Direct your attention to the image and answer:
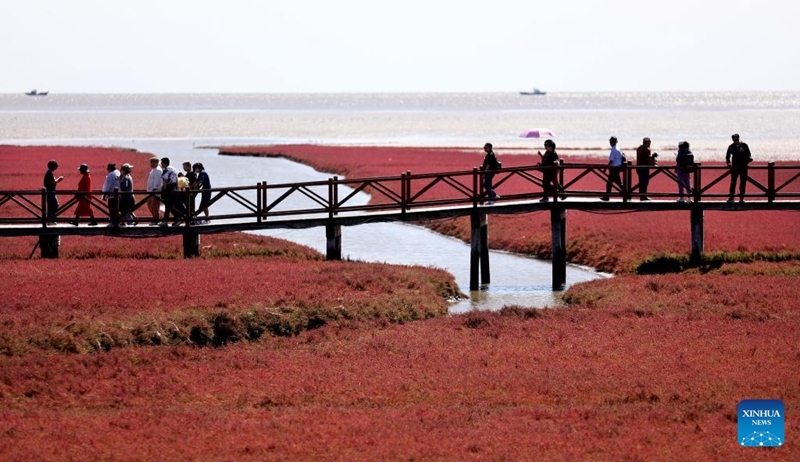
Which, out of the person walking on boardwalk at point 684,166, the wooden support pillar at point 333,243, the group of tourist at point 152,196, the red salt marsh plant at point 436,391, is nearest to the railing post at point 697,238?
the person walking on boardwalk at point 684,166

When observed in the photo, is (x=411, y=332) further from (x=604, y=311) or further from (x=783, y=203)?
(x=783, y=203)

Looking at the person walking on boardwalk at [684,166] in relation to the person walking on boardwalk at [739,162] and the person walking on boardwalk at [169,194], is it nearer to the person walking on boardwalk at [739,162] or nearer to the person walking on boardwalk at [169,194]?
the person walking on boardwalk at [739,162]

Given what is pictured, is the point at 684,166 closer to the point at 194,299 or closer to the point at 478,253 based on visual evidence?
the point at 478,253

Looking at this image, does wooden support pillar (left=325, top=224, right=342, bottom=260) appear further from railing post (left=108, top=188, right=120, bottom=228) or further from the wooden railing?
railing post (left=108, top=188, right=120, bottom=228)

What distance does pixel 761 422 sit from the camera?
17141 millimetres

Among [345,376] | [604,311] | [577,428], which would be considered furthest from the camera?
[604,311]

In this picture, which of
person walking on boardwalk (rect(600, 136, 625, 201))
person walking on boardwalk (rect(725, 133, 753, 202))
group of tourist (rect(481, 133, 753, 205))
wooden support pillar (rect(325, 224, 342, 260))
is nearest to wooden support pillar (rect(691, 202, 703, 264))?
group of tourist (rect(481, 133, 753, 205))

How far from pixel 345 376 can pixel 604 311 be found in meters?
8.19

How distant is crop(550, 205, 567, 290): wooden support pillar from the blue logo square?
14.9 metres

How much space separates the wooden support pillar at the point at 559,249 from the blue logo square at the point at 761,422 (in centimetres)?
1490

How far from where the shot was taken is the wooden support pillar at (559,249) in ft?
111

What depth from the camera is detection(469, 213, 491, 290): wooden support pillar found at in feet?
111

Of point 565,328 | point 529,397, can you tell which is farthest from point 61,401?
point 565,328

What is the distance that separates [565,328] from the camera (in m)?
25.1
